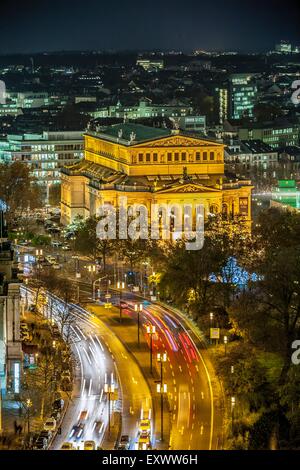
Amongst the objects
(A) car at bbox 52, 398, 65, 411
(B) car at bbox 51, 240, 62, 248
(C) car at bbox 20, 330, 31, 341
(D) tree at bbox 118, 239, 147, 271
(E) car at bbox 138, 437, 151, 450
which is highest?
(E) car at bbox 138, 437, 151, 450

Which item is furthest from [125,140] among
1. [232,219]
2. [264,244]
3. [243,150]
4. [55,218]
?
[243,150]

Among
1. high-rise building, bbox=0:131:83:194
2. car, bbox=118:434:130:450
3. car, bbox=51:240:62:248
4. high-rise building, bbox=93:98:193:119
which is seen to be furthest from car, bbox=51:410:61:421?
high-rise building, bbox=93:98:193:119

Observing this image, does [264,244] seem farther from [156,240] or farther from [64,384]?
[64,384]

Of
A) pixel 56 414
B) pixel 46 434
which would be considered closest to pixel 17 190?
pixel 56 414

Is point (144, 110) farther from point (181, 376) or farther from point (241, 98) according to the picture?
point (181, 376)

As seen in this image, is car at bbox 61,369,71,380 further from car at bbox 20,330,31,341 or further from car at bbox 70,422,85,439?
car at bbox 70,422,85,439

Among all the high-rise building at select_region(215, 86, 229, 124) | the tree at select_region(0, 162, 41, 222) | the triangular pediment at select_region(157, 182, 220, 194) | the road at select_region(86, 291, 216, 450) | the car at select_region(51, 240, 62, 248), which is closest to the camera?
the road at select_region(86, 291, 216, 450)

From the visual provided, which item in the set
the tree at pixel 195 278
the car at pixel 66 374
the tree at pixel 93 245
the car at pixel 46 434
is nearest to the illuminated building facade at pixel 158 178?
the tree at pixel 93 245
